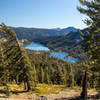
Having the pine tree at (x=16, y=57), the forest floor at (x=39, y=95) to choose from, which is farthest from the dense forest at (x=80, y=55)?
the forest floor at (x=39, y=95)

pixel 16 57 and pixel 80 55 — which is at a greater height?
pixel 80 55

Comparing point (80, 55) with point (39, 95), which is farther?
point (80, 55)

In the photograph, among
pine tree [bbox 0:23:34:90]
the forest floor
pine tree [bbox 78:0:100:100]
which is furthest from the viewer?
pine tree [bbox 0:23:34:90]

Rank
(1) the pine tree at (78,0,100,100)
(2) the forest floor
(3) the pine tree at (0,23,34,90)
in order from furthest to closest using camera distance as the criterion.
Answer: (3) the pine tree at (0,23,34,90) < (2) the forest floor < (1) the pine tree at (78,0,100,100)

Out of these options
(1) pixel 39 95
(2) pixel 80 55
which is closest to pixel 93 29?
(2) pixel 80 55

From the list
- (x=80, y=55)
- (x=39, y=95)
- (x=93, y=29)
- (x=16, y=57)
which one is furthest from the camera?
(x=80, y=55)

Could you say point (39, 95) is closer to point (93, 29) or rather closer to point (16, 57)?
point (16, 57)

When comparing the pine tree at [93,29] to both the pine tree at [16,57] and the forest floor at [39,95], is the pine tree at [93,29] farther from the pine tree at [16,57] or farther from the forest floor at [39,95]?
the pine tree at [16,57]

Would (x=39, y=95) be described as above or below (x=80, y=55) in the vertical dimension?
below

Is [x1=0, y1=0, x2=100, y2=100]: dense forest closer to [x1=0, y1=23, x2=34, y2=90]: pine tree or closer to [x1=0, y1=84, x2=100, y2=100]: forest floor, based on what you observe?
[x1=0, y1=23, x2=34, y2=90]: pine tree

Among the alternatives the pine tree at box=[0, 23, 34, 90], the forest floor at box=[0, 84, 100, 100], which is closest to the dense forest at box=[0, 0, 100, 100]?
the pine tree at box=[0, 23, 34, 90]

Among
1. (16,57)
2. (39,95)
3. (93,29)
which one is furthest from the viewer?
(16,57)

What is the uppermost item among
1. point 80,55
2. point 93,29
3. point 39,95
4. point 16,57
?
point 93,29

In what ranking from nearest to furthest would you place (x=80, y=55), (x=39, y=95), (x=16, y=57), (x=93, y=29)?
1. (x=93, y=29)
2. (x=39, y=95)
3. (x=16, y=57)
4. (x=80, y=55)
